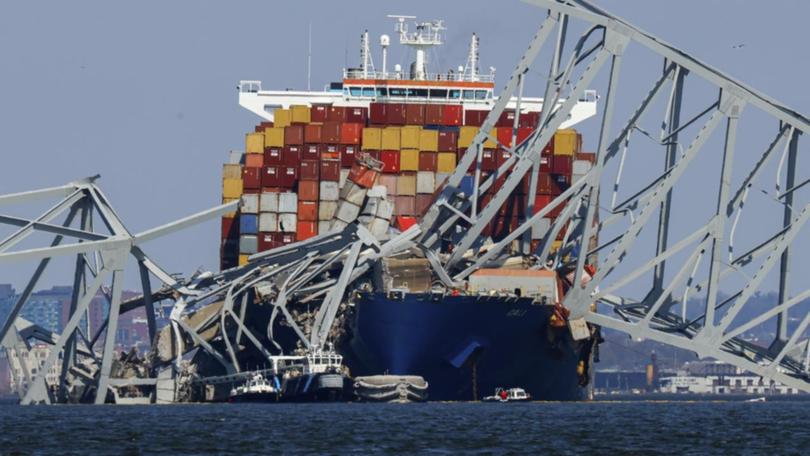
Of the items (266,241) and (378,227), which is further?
(266,241)

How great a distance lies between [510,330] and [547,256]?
4469 millimetres

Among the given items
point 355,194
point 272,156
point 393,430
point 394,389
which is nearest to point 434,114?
point 272,156

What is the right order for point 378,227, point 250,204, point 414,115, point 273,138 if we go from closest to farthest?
1. point 378,227
2. point 250,204
3. point 273,138
4. point 414,115

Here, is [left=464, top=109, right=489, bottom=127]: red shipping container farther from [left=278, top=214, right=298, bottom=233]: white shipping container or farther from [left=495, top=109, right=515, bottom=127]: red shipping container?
[left=278, top=214, right=298, bottom=233]: white shipping container

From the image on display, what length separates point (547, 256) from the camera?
275 ft

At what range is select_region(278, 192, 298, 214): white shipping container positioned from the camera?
3664 inches

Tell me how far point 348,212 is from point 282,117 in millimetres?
11008

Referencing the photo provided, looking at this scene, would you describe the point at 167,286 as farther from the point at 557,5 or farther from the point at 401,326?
the point at 557,5

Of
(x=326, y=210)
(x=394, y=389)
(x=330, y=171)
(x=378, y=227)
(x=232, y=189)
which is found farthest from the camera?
(x=232, y=189)

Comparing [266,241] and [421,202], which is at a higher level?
[421,202]

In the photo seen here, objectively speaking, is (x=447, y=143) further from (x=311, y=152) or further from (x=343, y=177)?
(x=311, y=152)

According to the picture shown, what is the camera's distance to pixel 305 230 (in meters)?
92.5

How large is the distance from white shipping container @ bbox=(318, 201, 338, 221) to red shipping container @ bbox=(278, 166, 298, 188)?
7.07ft

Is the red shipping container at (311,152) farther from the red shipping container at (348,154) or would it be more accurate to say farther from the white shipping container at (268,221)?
the white shipping container at (268,221)
